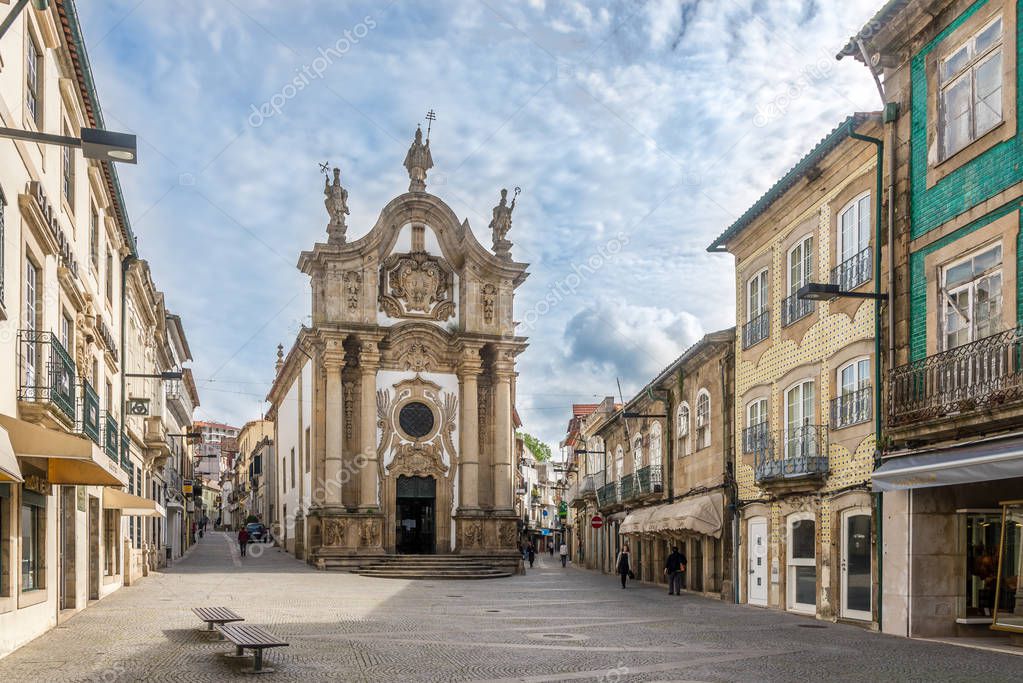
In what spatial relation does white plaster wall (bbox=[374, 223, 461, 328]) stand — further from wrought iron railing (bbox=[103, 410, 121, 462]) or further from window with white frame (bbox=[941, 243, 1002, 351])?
window with white frame (bbox=[941, 243, 1002, 351])

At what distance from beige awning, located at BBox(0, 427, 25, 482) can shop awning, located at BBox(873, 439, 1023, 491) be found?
11310 mm

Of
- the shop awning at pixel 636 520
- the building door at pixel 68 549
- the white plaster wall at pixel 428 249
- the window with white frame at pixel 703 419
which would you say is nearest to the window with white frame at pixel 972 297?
the window with white frame at pixel 703 419

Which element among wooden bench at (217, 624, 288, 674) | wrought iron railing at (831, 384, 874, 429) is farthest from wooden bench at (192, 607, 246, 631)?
wrought iron railing at (831, 384, 874, 429)

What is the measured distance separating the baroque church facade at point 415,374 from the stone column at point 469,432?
0.05 meters

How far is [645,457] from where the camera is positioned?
37.2 m

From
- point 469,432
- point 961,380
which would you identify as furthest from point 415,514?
point 961,380

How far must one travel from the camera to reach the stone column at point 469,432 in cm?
4312

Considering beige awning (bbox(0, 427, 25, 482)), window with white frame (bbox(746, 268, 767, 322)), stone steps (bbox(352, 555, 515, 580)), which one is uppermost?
window with white frame (bbox(746, 268, 767, 322))

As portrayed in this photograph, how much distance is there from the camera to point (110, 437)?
23938 mm

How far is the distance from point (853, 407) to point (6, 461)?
46.8 ft

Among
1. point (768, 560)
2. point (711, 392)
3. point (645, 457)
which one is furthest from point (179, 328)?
point (768, 560)

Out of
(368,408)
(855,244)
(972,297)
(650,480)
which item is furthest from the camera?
(368,408)

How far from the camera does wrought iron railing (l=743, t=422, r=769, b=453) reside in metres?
23.8

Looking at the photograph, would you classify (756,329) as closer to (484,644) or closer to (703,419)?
(703,419)
